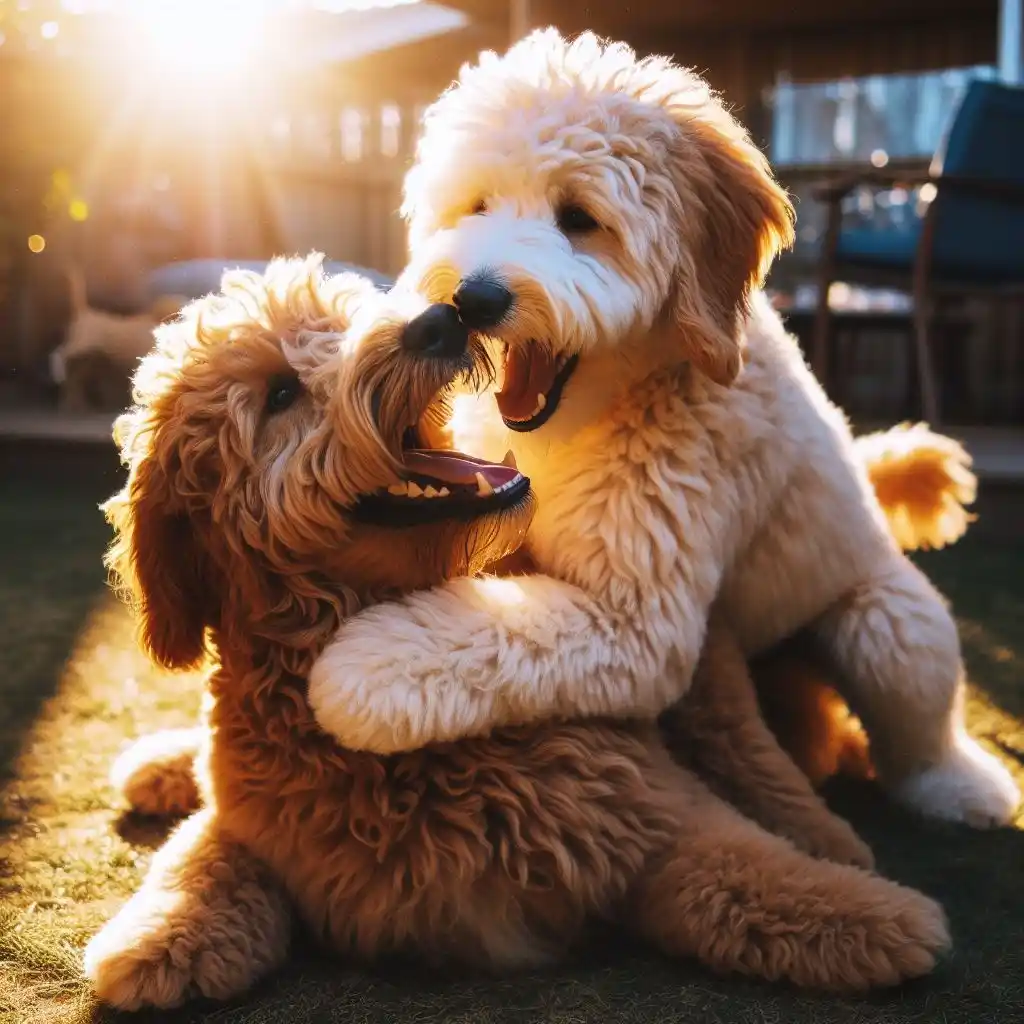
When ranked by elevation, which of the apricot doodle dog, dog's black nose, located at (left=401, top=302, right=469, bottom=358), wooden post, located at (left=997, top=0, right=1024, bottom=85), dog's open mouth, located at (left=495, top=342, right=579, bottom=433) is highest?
wooden post, located at (left=997, top=0, right=1024, bottom=85)

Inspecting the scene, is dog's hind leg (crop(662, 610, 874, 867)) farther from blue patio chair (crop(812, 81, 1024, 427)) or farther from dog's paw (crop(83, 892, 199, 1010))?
blue patio chair (crop(812, 81, 1024, 427))

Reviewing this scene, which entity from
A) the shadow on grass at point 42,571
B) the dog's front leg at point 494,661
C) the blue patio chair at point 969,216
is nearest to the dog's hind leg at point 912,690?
the dog's front leg at point 494,661

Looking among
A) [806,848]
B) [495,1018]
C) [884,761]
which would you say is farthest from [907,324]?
[495,1018]

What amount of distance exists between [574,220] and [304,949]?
111 centimetres

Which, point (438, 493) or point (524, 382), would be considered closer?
point (438, 493)

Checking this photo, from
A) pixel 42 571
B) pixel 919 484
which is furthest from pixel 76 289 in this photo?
pixel 919 484

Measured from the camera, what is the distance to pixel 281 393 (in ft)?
5.43

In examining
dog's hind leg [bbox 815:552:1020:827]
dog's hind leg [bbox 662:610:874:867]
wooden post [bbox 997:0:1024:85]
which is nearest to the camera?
dog's hind leg [bbox 662:610:874:867]

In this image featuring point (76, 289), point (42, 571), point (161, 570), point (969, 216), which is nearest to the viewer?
point (161, 570)

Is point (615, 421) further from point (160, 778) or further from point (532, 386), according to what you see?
point (160, 778)

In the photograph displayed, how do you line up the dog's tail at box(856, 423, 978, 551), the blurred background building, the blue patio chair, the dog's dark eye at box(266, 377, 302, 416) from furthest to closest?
1. the blurred background building
2. the blue patio chair
3. the dog's tail at box(856, 423, 978, 551)
4. the dog's dark eye at box(266, 377, 302, 416)

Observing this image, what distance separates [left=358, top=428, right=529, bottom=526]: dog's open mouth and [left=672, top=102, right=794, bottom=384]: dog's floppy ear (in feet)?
1.15

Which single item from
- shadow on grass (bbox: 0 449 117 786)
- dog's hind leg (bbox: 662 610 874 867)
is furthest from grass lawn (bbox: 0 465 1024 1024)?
dog's hind leg (bbox: 662 610 874 867)

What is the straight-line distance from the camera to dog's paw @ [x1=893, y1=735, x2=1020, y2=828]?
2059 mm
